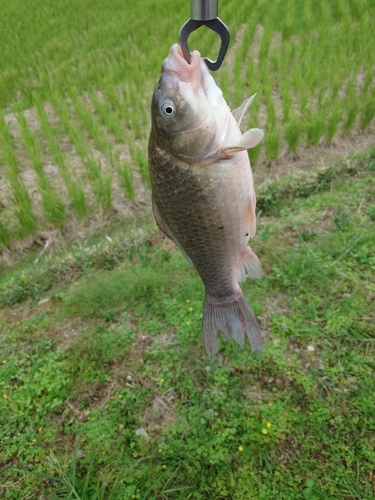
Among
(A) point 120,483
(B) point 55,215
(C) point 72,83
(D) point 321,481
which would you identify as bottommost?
(D) point 321,481

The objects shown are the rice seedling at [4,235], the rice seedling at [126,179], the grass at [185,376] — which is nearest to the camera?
the grass at [185,376]

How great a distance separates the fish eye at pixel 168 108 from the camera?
1.14m

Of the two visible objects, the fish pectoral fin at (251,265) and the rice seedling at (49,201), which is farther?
the rice seedling at (49,201)

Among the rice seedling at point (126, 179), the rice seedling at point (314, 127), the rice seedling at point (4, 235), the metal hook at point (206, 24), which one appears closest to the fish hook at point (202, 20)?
the metal hook at point (206, 24)

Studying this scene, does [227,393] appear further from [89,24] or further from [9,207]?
[89,24]

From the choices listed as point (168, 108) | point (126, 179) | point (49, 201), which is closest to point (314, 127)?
point (126, 179)

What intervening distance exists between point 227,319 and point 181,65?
105 centimetres

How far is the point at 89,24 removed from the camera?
7621 mm

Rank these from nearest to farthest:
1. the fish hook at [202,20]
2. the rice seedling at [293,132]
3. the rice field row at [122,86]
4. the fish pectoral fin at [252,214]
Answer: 1. the fish hook at [202,20]
2. the fish pectoral fin at [252,214]
3. the rice field row at [122,86]
4. the rice seedling at [293,132]

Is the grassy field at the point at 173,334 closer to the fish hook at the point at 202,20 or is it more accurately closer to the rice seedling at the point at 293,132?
the rice seedling at the point at 293,132

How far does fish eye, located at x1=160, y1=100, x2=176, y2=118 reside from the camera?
1144mm

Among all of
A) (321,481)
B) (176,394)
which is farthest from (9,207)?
(321,481)

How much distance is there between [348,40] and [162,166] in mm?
6132

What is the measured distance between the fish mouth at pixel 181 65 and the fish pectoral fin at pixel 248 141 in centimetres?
23
